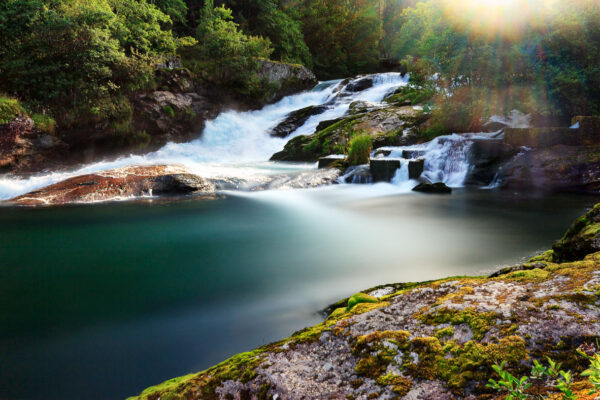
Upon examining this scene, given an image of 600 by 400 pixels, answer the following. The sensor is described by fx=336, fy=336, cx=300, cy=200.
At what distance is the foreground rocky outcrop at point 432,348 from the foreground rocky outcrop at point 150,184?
9.19 metres

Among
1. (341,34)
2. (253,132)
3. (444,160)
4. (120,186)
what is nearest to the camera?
(120,186)

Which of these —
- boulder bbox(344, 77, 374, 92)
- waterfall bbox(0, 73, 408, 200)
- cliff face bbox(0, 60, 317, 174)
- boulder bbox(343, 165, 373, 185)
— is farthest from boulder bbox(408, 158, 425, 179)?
boulder bbox(344, 77, 374, 92)

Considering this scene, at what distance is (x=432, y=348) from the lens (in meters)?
1.66

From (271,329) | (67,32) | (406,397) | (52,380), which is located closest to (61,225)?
(52,380)

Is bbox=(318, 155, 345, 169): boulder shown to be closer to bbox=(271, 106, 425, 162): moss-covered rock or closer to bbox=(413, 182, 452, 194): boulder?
bbox=(271, 106, 425, 162): moss-covered rock

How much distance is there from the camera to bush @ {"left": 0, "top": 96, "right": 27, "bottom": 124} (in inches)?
534

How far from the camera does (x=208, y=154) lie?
67.2ft

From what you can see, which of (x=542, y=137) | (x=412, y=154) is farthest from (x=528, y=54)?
(x=412, y=154)

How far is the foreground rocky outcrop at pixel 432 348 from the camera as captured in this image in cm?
146

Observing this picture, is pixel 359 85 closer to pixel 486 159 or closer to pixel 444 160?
pixel 444 160

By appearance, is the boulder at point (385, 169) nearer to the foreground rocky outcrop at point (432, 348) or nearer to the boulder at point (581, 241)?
the boulder at point (581, 241)

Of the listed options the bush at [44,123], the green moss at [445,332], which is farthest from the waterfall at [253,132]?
Answer: the green moss at [445,332]

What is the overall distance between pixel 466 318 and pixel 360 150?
11370 millimetres

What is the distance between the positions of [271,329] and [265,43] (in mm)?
28419
